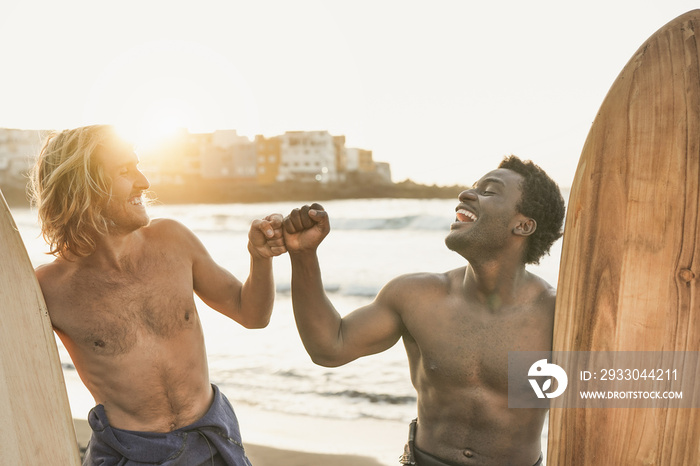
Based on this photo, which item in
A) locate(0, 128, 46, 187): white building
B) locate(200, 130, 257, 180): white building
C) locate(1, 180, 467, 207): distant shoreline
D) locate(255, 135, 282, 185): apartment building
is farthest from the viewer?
locate(255, 135, 282, 185): apartment building

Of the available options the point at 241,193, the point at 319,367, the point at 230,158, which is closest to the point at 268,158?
the point at 230,158

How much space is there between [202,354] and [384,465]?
2257mm

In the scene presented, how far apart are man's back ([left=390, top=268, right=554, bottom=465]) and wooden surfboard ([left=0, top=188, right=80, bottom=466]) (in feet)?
4.43

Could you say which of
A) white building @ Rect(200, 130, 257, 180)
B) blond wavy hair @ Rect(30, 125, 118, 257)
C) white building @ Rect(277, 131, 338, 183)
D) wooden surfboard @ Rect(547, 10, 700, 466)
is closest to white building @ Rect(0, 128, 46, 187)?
white building @ Rect(200, 130, 257, 180)

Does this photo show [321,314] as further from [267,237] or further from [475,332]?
[475,332]

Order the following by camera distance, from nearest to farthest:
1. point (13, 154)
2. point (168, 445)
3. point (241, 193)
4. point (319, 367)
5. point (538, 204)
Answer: point (168, 445) < point (538, 204) < point (319, 367) < point (241, 193) < point (13, 154)

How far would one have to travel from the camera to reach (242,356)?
781 cm

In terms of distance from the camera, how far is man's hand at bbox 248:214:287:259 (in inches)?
96.5

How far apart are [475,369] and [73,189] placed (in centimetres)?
168

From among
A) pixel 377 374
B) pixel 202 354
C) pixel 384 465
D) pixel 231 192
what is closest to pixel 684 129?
pixel 202 354

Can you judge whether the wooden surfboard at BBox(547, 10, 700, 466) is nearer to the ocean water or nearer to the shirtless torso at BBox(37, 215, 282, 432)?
the shirtless torso at BBox(37, 215, 282, 432)

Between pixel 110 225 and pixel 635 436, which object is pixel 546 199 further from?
pixel 110 225

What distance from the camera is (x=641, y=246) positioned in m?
2.43

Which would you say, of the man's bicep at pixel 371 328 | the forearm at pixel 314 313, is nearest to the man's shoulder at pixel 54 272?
the forearm at pixel 314 313
